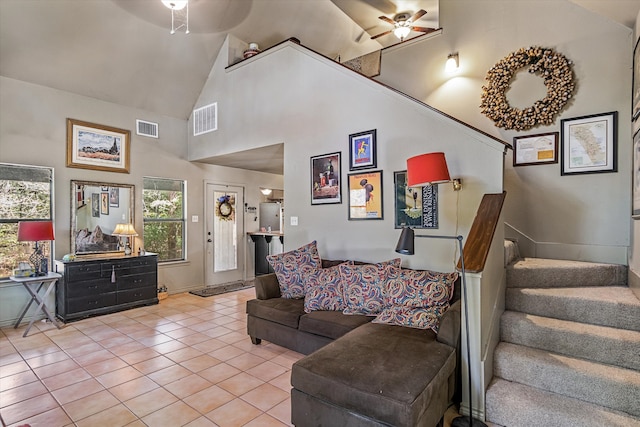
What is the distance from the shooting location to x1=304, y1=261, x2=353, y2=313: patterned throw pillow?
3135 millimetres

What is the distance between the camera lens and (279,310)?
3.28 metres

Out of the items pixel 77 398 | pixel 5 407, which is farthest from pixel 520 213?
pixel 5 407

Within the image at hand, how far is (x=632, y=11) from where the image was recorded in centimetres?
292

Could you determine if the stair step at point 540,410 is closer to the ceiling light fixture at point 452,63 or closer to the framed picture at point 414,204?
the framed picture at point 414,204

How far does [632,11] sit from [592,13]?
61cm

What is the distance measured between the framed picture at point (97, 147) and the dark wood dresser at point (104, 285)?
1420mm

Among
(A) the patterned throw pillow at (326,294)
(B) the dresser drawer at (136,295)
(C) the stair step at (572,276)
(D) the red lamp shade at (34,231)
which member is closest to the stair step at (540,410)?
(C) the stair step at (572,276)

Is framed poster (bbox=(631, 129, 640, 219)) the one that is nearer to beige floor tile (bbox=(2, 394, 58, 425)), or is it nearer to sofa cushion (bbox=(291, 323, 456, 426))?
sofa cushion (bbox=(291, 323, 456, 426))

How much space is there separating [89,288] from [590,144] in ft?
20.8

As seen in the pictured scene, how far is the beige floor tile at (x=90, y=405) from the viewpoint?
2.31 meters

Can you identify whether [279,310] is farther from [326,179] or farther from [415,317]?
[326,179]

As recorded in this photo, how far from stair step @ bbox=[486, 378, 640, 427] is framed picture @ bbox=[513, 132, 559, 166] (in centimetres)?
262

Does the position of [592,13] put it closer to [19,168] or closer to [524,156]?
[524,156]

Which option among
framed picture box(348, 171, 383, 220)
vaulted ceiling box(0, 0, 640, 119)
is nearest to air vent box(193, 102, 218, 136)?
vaulted ceiling box(0, 0, 640, 119)
